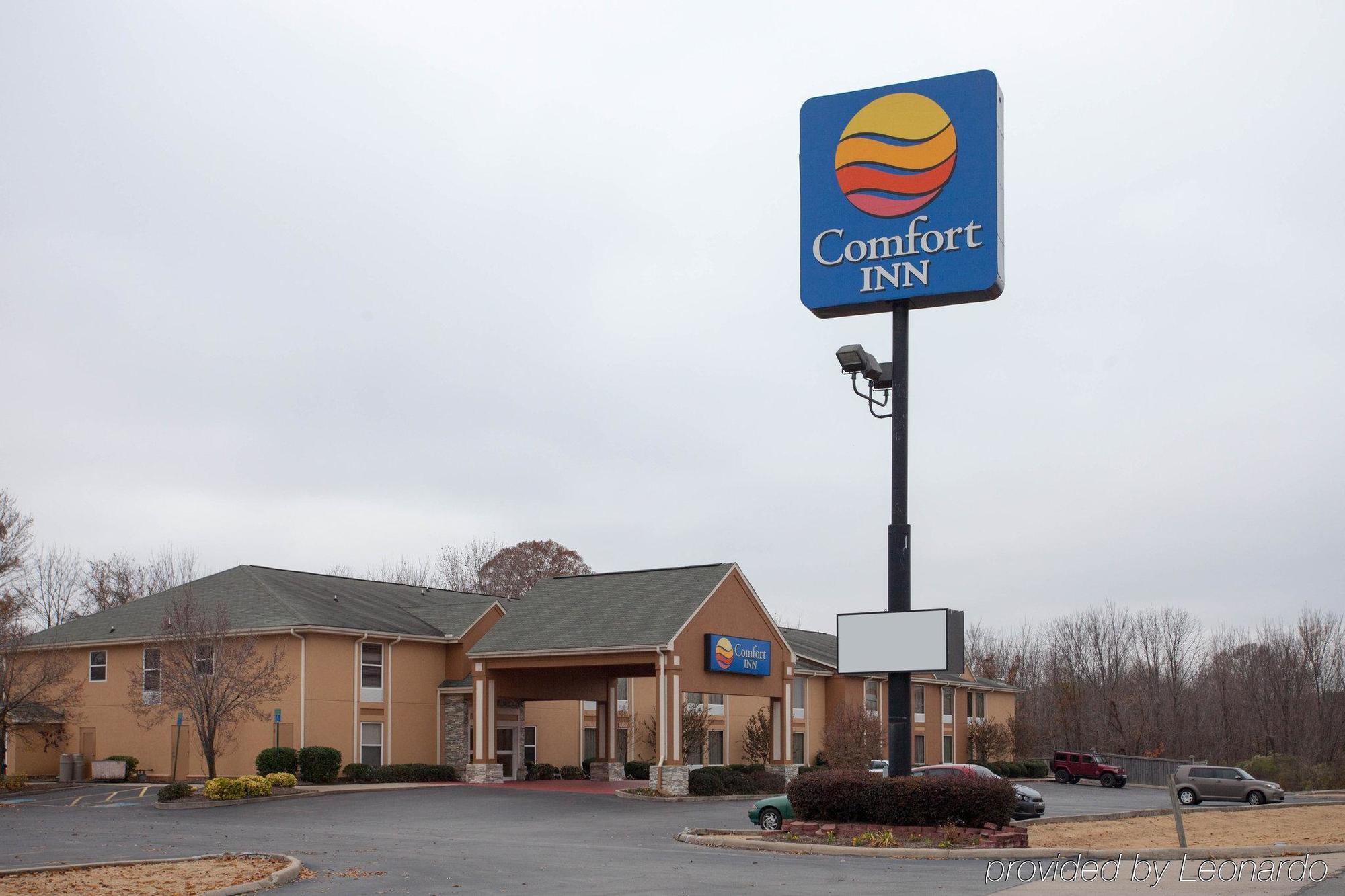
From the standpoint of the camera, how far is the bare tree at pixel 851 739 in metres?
48.9

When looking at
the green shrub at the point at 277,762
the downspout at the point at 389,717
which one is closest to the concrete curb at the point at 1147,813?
the downspout at the point at 389,717

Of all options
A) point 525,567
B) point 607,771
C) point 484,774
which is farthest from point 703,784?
point 525,567

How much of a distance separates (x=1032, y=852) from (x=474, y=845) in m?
9.48

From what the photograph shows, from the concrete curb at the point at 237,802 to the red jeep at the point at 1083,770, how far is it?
3905 centimetres

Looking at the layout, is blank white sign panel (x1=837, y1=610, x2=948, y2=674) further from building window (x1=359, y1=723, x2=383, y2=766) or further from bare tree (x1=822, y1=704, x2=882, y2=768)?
bare tree (x1=822, y1=704, x2=882, y2=768)

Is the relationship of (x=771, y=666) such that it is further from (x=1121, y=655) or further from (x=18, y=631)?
(x=1121, y=655)

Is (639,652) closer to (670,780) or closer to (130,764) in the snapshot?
(670,780)

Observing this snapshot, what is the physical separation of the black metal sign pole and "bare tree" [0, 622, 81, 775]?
87.9 ft

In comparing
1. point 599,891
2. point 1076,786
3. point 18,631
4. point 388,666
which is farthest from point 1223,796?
point 18,631

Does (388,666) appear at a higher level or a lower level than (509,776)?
higher

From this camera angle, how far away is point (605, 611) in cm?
4194

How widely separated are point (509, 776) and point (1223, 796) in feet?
81.9

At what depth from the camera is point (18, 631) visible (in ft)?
138

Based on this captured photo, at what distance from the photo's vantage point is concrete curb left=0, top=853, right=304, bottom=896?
15.8m
